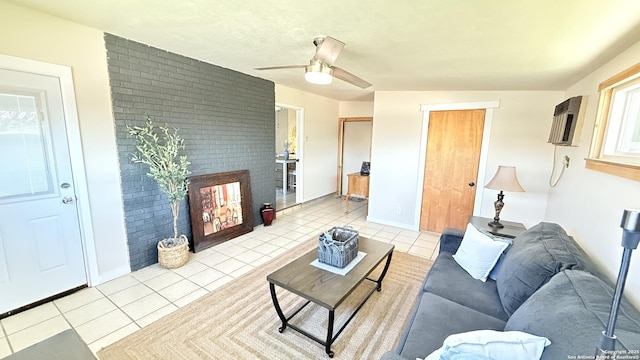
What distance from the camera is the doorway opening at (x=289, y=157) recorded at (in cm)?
528

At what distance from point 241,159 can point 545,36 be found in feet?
11.9

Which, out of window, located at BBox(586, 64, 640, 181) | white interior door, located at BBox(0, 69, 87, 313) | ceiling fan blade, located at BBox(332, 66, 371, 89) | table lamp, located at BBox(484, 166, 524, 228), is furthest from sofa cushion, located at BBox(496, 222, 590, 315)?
white interior door, located at BBox(0, 69, 87, 313)

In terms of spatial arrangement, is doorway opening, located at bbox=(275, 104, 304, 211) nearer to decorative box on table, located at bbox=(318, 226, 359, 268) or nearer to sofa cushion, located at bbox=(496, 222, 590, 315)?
decorative box on table, located at bbox=(318, 226, 359, 268)

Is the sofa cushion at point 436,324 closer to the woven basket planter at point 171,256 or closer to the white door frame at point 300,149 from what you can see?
the woven basket planter at point 171,256

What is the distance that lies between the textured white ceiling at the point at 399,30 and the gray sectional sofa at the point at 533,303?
141 cm

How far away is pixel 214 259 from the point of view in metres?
3.13

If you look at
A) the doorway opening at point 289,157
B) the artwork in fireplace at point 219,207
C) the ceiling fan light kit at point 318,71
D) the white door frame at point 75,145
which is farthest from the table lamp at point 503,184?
the white door frame at point 75,145

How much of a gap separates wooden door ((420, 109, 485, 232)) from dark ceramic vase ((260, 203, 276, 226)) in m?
2.54

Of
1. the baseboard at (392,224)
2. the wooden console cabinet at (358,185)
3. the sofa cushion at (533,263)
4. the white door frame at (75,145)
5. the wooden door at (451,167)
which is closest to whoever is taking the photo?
the sofa cushion at (533,263)

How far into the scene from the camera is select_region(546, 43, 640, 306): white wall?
1.57 meters

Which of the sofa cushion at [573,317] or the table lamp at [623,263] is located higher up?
the table lamp at [623,263]

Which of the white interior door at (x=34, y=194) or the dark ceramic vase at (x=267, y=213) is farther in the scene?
the dark ceramic vase at (x=267, y=213)

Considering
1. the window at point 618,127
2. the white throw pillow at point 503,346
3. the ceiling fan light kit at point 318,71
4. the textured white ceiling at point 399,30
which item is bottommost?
the white throw pillow at point 503,346

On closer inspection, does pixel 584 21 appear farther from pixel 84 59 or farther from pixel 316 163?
pixel 316 163
